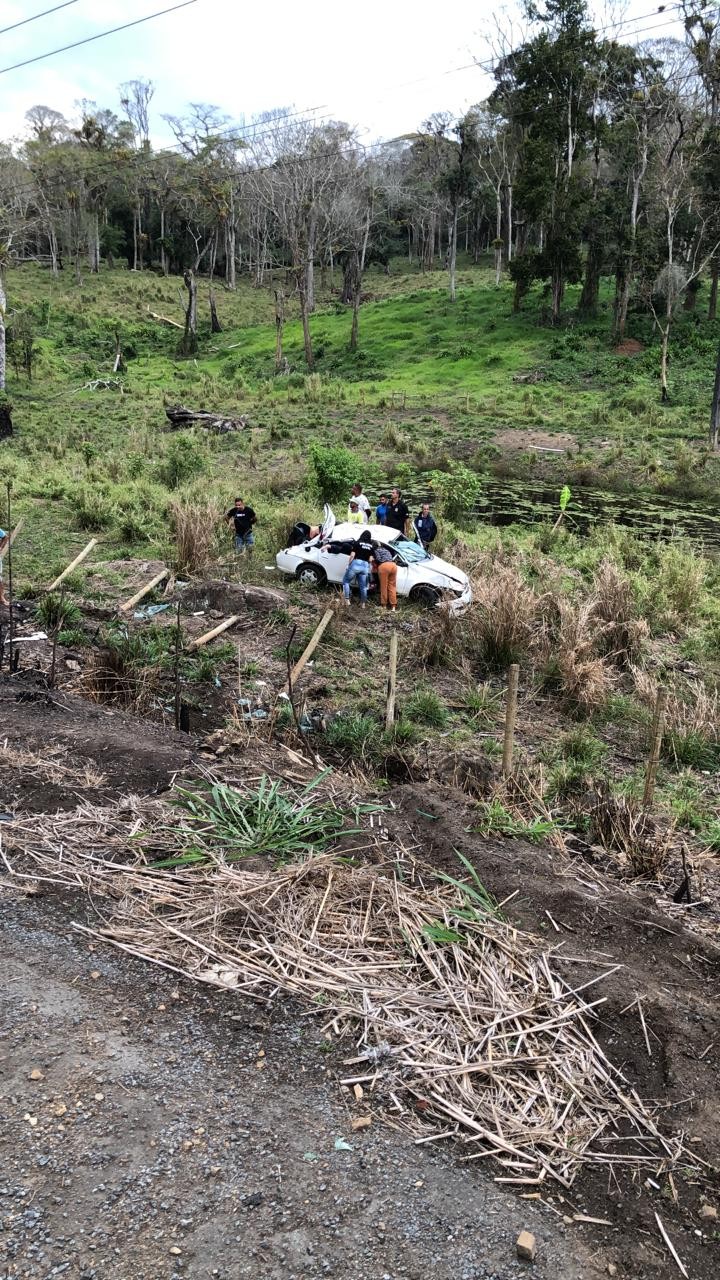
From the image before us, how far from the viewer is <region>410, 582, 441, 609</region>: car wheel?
41.7 ft

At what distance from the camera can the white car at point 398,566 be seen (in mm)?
12609

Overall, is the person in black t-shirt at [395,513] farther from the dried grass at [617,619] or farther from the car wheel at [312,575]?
the dried grass at [617,619]

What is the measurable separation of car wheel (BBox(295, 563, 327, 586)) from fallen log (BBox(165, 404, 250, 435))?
16.2m

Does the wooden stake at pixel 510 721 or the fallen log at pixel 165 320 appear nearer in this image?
the wooden stake at pixel 510 721

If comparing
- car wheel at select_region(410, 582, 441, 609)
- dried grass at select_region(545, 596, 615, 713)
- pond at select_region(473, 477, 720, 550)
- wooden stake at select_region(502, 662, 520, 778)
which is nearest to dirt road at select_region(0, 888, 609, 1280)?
wooden stake at select_region(502, 662, 520, 778)

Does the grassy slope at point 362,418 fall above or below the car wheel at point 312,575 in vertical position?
above

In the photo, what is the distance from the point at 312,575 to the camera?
44.6 ft

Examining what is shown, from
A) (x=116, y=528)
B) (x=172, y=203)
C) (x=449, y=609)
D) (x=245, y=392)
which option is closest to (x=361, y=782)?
(x=449, y=609)

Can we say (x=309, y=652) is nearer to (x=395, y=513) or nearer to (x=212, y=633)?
(x=212, y=633)

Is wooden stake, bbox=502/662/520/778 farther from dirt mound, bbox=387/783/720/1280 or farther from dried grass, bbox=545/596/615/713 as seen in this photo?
dried grass, bbox=545/596/615/713

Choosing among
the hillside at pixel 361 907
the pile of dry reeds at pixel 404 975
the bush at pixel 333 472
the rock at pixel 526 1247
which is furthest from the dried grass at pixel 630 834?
the bush at pixel 333 472

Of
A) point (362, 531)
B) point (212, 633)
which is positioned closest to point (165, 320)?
point (362, 531)

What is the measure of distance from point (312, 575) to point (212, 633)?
113 inches

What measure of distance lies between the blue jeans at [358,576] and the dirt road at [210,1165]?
27.1 ft
